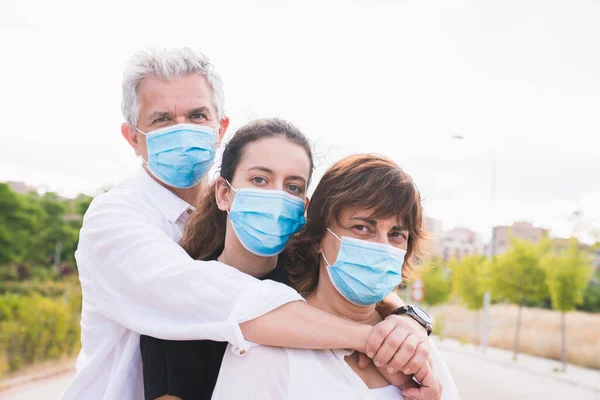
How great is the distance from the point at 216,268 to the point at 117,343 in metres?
0.62

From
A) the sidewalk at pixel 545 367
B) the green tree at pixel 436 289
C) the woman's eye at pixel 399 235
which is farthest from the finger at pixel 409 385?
the green tree at pixel 436 289

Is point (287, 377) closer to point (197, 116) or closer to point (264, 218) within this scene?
point (264, 218)

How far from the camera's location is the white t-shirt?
181 cm

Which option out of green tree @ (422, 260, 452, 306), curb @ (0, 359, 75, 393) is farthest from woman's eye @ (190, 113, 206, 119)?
green tree @ (422, 260, 452, 306)

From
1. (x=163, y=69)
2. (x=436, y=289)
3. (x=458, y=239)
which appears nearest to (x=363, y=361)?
(x=163, y=69)

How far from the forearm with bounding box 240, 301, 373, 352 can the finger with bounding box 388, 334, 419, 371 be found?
97 millimetres

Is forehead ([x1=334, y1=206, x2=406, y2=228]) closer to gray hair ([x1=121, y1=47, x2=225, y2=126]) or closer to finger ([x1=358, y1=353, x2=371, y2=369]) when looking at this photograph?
finger ([x1=358, y1=353, x2=371, y2=369])

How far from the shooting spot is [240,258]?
2.33 metres

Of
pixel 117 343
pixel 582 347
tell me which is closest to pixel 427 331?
pixel 117 343

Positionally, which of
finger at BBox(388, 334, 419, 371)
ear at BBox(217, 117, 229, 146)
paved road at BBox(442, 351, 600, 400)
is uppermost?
ear at BBox(217, 117, 229, 146)

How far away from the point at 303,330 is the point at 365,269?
0.43 meters

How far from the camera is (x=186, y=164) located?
8.61ft

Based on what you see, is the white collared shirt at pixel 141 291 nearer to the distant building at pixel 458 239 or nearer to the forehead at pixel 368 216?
the forehead at pixel 368 216

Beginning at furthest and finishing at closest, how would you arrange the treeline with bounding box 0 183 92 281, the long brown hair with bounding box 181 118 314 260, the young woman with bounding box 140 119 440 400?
the treeline with bounding box 0 183 92 281 → the long brown hair with bounding box 181 118 314 260 → the young woman with bounding box 140 119 440 400
